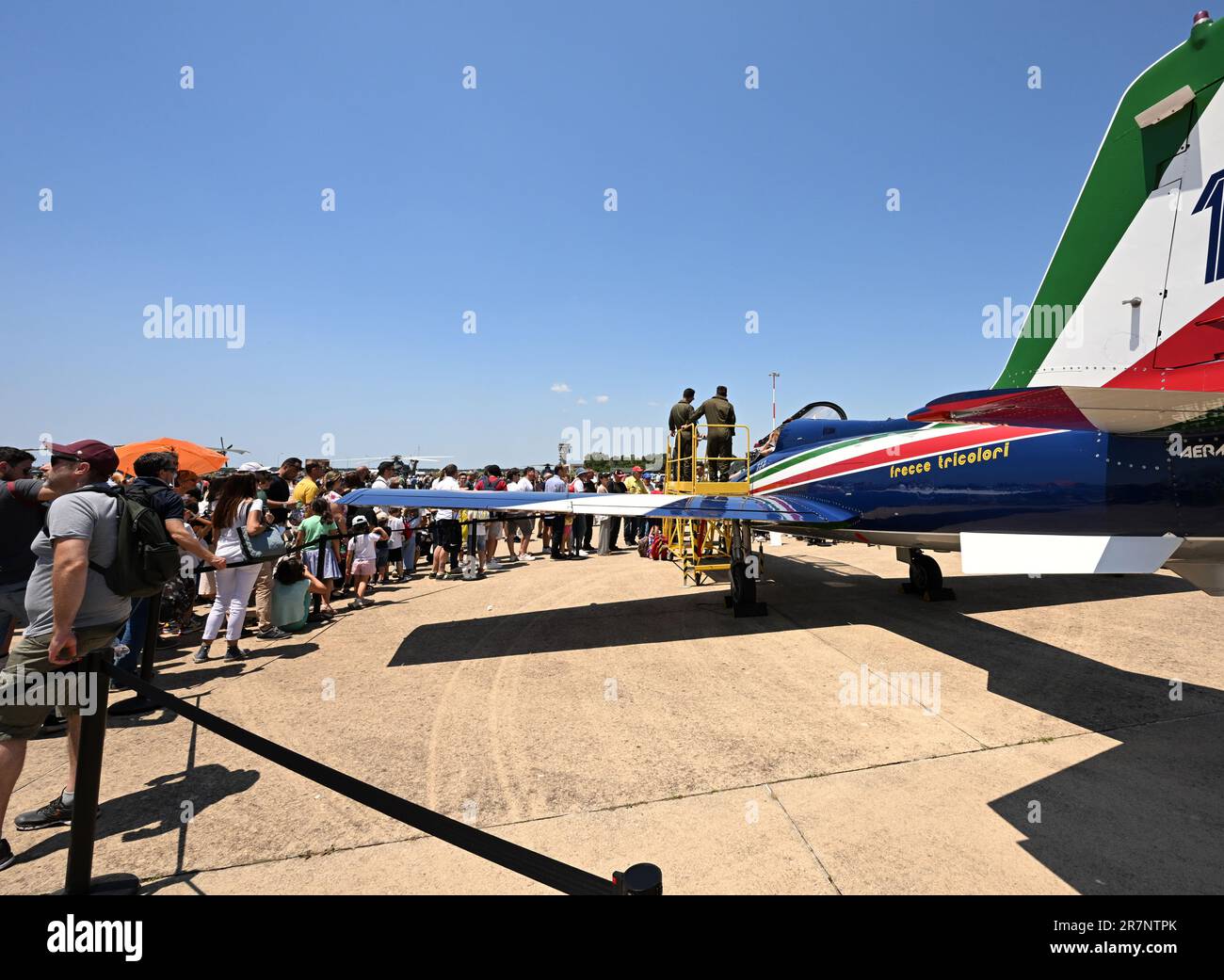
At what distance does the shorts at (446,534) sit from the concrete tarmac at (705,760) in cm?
387

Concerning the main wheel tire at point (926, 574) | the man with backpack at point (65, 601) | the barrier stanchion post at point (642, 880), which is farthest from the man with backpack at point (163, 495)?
the main wheel tire at point (926, 574)

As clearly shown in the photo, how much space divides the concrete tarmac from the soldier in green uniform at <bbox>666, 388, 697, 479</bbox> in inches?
138

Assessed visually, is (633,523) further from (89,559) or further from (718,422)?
(89,559)

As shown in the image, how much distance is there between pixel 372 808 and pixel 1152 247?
20.4 ft

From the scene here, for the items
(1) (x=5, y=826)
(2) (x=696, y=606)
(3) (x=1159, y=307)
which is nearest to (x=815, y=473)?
(2) (x=696, y=606)

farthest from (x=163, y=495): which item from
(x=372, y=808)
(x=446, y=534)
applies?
(x=446, y=534)

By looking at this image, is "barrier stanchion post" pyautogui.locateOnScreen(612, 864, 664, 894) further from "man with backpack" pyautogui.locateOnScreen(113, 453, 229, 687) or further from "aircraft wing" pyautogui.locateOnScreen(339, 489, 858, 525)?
"aircraft wing" pyautogui.locateOnScreen(339, 489, 858, 525)

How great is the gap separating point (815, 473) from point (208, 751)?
7.40 meters

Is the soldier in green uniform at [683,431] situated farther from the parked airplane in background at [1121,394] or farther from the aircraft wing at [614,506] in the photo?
the parked airplane in background at [1121,394]

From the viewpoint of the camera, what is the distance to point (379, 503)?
6.19 m

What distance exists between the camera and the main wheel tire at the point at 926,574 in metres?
7.69
